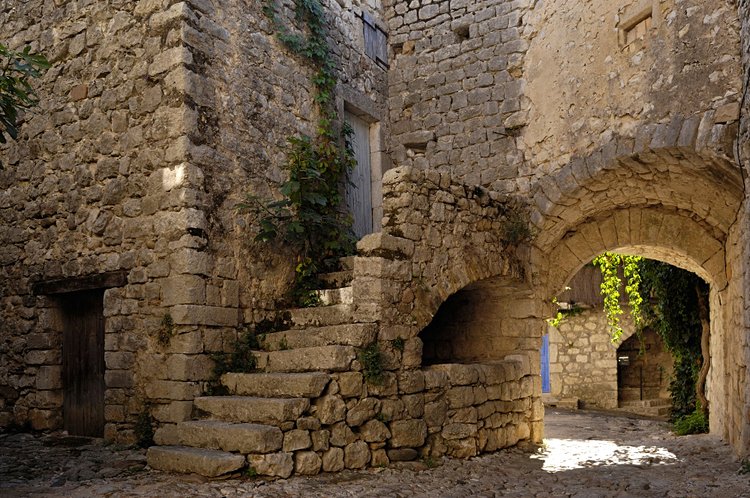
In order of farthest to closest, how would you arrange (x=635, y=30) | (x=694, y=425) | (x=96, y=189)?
(x=694, y=425), (x=635, y=30), (x=96, y=189)

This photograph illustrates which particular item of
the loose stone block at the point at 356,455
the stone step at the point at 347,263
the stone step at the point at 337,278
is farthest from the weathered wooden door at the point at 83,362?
the loose stone block at the point at 356,455

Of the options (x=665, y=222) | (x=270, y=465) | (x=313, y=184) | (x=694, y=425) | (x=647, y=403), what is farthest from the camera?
(x=647, y=403)

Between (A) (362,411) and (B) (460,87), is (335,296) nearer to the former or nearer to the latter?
(A) (362,411)

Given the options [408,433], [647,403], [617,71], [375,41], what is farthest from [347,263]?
[647,403]

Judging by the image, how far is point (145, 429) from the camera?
5535 mm

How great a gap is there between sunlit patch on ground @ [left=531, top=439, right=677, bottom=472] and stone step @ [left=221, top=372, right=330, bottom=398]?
80.5 inches

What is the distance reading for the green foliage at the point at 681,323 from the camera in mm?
9117

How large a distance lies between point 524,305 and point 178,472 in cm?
389

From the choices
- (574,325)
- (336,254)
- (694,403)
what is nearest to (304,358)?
(336,254)

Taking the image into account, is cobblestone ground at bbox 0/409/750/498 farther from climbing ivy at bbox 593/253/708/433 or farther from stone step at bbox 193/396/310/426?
climbing ivy at bbox 593/253/708/433

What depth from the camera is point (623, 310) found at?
1288 centimetres

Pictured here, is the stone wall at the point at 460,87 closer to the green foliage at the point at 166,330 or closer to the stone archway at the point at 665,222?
the stone archway at the point at 665,222

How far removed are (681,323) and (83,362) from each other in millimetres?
7225

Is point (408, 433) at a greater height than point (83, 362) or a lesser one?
lesser
